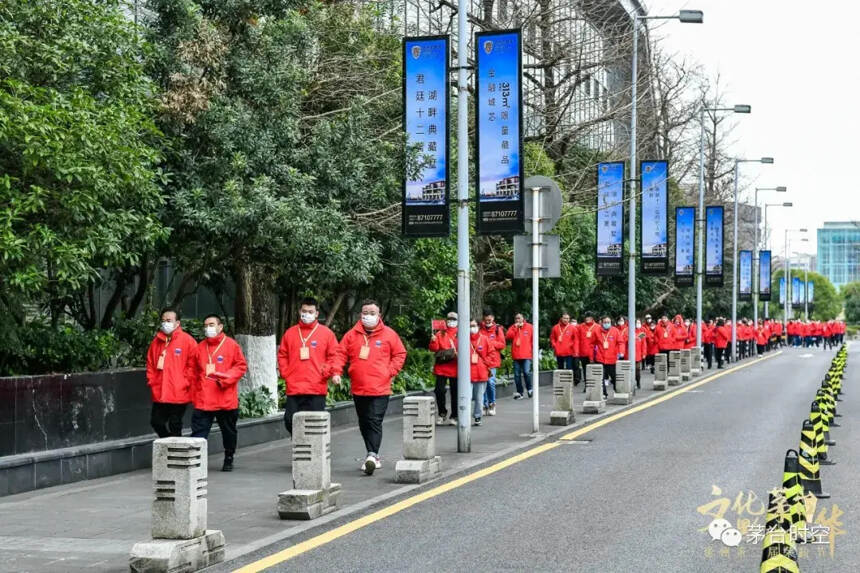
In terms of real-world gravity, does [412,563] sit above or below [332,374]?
below

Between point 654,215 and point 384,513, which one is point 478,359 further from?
point 654,215

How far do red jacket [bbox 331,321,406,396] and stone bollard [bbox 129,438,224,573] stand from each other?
4.60 metres

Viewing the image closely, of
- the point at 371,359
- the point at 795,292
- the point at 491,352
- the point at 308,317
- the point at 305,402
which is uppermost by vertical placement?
the point at 795,292

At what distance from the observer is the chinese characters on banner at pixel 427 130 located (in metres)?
15.5

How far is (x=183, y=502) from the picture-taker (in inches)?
316

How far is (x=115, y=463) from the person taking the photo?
13.2 meters

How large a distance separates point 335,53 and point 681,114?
26777 mm

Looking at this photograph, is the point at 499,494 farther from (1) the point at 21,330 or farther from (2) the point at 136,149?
(1) the point at 21,330

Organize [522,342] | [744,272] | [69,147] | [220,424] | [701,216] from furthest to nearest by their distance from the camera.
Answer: [744,272] < [701,216] < [522,342] < [220,424] < [69,147]

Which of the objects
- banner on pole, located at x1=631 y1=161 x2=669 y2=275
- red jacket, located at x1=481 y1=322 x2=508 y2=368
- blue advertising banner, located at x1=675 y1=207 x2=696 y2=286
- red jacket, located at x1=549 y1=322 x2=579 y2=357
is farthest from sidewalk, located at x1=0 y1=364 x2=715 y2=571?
blue advertising banner, located at x1=675 y1=207 x2=696 y2=286

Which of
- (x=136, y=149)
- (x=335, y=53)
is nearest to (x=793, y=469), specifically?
(x=136, y=149)

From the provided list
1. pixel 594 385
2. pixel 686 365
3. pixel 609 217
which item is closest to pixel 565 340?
pixel 609 217

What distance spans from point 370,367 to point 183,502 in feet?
16.1

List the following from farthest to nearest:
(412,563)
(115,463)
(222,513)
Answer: (115,463) < (222,513) < (412,563)
